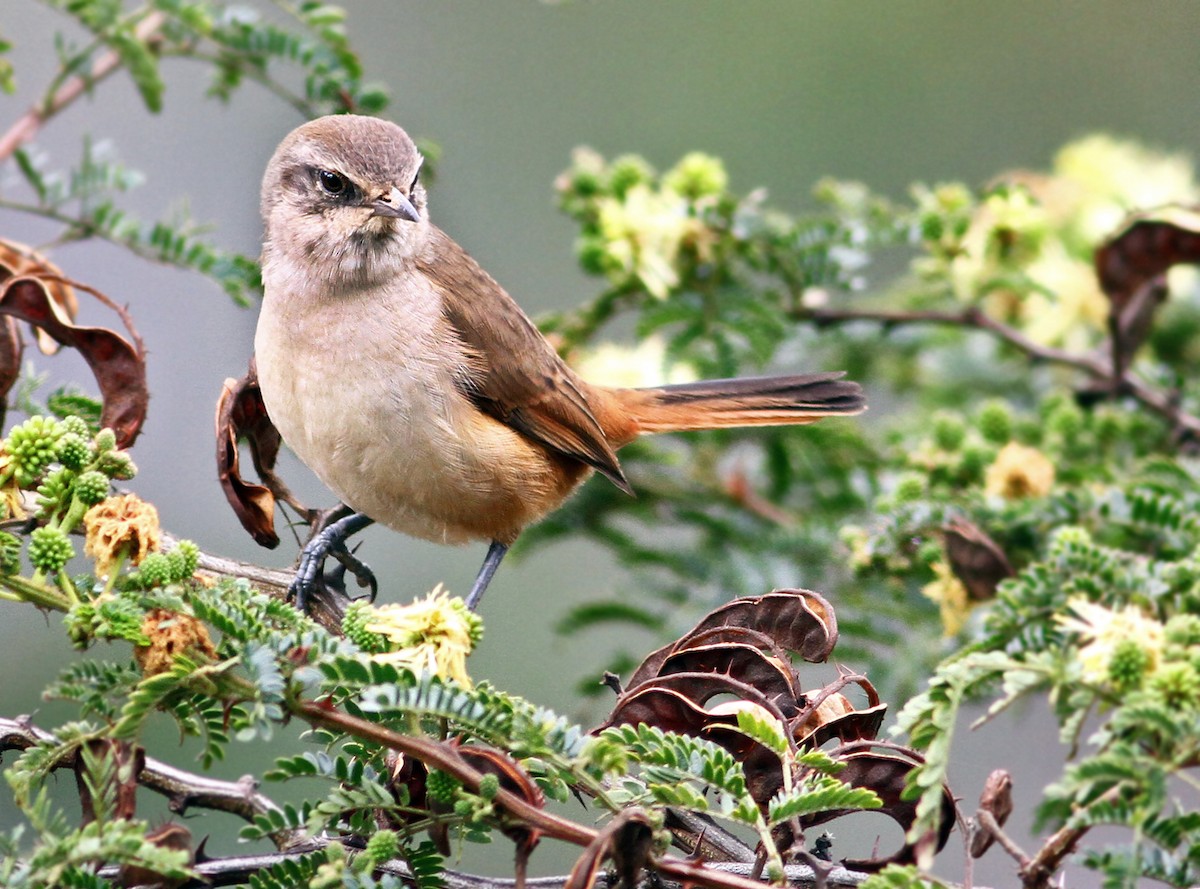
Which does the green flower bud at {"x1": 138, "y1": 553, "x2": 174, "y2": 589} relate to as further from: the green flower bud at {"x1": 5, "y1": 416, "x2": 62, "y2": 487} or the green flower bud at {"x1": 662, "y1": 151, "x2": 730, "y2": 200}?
the green flower bud at {"x1": 662, "y1": 151, "x2": 730, "y2": 200}

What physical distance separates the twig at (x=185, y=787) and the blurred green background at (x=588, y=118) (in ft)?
11.7

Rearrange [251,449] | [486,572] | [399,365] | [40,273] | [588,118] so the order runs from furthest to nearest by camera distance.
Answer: [588,118]
[486,572]
[399,365]
[251,449]
[40,273]

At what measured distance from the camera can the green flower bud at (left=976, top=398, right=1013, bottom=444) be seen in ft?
14.5

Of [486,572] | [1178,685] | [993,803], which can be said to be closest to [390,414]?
[486,572]

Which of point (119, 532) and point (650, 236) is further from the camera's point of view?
point (650, 236)

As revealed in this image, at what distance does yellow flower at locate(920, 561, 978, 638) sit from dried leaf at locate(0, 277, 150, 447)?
2083mm

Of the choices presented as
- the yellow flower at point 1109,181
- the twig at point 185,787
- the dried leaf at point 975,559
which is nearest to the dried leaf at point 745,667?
the twig at point 185,787

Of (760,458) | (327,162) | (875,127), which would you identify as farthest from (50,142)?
(875,127)

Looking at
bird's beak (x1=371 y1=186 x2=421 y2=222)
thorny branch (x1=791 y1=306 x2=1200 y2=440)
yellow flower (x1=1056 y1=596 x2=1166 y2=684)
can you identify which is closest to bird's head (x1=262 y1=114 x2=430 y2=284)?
bird's beak (x1=371 y1=186 x2=421 y2=222)

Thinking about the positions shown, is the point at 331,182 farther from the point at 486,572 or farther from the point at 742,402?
the point at 742,402

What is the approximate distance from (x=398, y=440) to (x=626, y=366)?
1.60 m

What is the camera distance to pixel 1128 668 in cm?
189

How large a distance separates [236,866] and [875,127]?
29.6 feet

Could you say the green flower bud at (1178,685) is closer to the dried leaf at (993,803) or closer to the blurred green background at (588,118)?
the dried leaf at (993,803)
